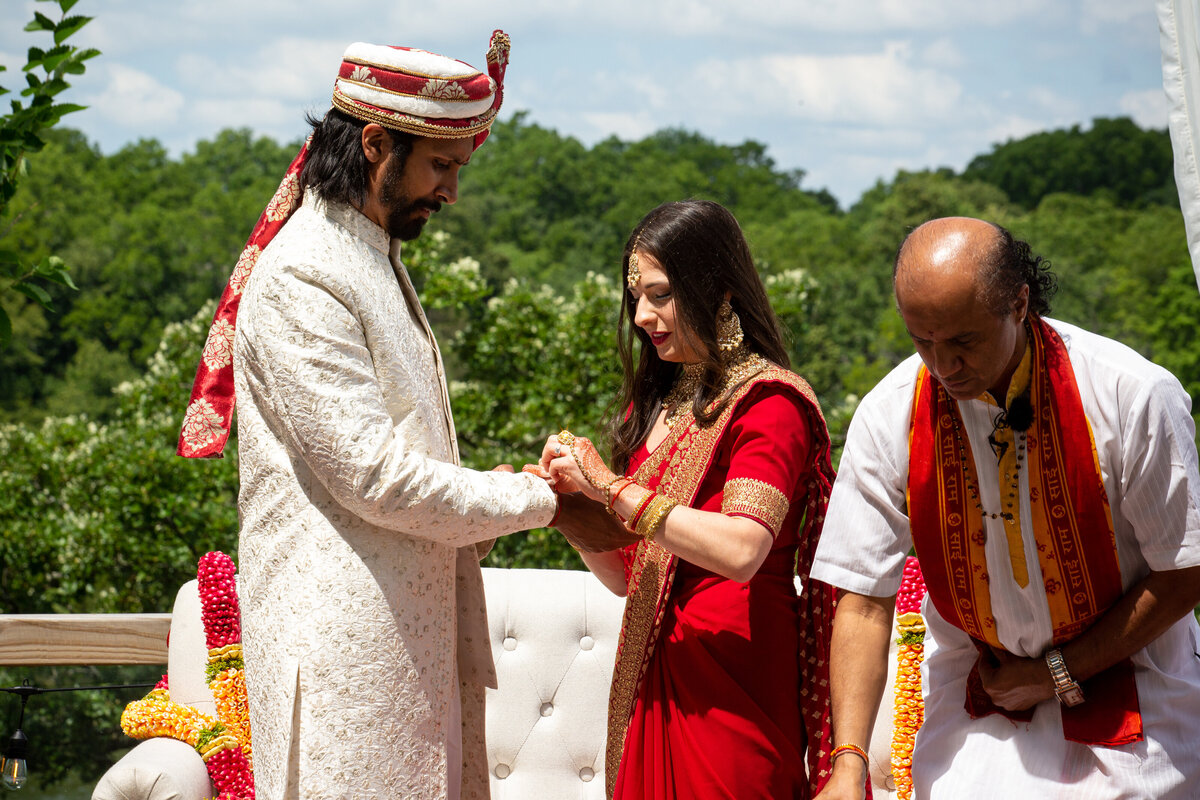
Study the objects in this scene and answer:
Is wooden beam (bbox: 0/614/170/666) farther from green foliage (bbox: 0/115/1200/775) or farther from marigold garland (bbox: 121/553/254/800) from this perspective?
green foliage (bbox: 0/115/1200/775)

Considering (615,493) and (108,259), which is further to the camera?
(108,259)

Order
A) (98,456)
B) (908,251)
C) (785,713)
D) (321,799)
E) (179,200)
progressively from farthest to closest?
(179,200) < (98,456) < (785,713) < (321,799) < (908,251)

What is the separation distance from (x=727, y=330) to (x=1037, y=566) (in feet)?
2.86

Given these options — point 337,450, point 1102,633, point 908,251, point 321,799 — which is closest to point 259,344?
point 337,450

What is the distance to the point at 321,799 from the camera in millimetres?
2143

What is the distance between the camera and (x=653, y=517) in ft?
7.52

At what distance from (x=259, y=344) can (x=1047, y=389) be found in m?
1.43

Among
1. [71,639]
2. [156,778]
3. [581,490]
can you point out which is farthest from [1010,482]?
[71,639]

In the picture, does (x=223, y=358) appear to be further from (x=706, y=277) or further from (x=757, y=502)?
(x=757, y=502)

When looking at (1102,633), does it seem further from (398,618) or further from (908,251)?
(398,618)

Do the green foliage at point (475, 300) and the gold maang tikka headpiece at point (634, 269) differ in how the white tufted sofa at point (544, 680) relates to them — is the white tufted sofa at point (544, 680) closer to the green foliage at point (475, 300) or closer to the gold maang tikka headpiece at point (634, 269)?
the green foliage at point (475, 300)

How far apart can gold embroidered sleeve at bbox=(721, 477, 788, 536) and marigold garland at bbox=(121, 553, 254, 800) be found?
177 cm

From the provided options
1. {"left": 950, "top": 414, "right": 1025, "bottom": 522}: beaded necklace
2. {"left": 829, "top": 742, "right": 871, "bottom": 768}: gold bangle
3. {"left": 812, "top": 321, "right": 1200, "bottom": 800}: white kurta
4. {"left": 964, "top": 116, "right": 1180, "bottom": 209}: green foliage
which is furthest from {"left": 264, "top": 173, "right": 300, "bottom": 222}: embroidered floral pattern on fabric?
{"left": 964, "top": 116, "right": 1180, "bottom": 209}: green foliage

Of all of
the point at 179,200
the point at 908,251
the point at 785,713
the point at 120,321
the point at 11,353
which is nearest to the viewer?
the point at 908,251
